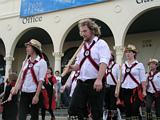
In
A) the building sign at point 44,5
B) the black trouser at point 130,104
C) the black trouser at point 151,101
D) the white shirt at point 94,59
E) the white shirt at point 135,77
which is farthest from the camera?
the building sign at point 44,5

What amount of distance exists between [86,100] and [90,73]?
40cm

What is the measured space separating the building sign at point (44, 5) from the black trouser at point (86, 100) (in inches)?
484

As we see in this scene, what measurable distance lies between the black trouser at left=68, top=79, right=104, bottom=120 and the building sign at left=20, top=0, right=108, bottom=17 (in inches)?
484

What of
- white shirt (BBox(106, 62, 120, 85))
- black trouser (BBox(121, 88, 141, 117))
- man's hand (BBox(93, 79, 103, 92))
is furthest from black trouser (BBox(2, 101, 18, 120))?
man's hand (BBox(93, 79, 103, 92))

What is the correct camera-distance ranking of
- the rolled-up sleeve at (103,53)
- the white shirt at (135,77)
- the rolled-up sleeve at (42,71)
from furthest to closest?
1. the white shirt at (135,77)
2. the rolled-up sleeve at (42,71)
3. the rolled-up sleeve at (103,53)

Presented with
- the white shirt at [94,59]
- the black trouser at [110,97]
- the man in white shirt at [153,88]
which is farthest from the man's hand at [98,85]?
the man in white shirt at [153,88]

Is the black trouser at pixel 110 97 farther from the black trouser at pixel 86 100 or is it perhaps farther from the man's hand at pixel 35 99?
the black trouser at pixel 86 100

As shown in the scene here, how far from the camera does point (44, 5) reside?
19.3 m

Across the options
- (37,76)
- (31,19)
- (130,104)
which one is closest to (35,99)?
(37,76)

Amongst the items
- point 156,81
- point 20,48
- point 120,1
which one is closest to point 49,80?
point 156,81

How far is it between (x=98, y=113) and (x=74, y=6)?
13.3m

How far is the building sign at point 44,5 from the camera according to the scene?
17969 millimetres

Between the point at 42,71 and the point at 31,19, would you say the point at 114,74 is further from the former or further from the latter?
the point at 31,19

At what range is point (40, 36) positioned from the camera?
2350 cm
